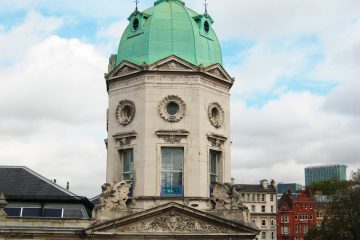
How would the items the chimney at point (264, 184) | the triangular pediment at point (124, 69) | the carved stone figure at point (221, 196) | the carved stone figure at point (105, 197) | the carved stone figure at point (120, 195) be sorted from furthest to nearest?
1. the chimney at point (264, 184)
2. the triangular pediment at point (124, 69)
3. the carved stone figure at point (221, 196)
4. the carved stone figure at point (120, 195)
5. the carved stone figure at point (105, 197)

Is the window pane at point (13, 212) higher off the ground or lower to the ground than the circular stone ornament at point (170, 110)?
lower

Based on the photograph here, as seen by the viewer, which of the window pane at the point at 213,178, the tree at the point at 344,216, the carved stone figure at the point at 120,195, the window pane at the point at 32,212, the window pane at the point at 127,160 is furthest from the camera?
the tree at the point at 344,216

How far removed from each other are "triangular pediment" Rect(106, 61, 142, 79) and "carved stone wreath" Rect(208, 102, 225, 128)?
5.71 metres

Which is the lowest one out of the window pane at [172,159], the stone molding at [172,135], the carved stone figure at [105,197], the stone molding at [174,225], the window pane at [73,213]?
the stone molding at [174,225]

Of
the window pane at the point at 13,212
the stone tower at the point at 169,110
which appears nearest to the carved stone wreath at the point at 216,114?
the stone tower at the point at 169,110

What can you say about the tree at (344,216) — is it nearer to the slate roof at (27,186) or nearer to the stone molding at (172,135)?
the stone molding at (172,135)

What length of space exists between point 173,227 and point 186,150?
18.7 ft

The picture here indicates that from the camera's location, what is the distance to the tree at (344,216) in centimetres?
6256

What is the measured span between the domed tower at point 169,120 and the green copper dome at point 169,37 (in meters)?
0.07

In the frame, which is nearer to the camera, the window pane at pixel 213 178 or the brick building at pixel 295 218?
the window pane at pixel 213 178

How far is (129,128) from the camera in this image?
40.1 meters

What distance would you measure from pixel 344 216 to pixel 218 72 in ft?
101

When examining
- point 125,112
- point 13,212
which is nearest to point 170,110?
point 125,112

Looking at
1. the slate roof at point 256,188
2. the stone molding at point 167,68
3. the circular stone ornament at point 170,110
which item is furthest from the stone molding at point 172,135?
the slate roof at point 256,188
